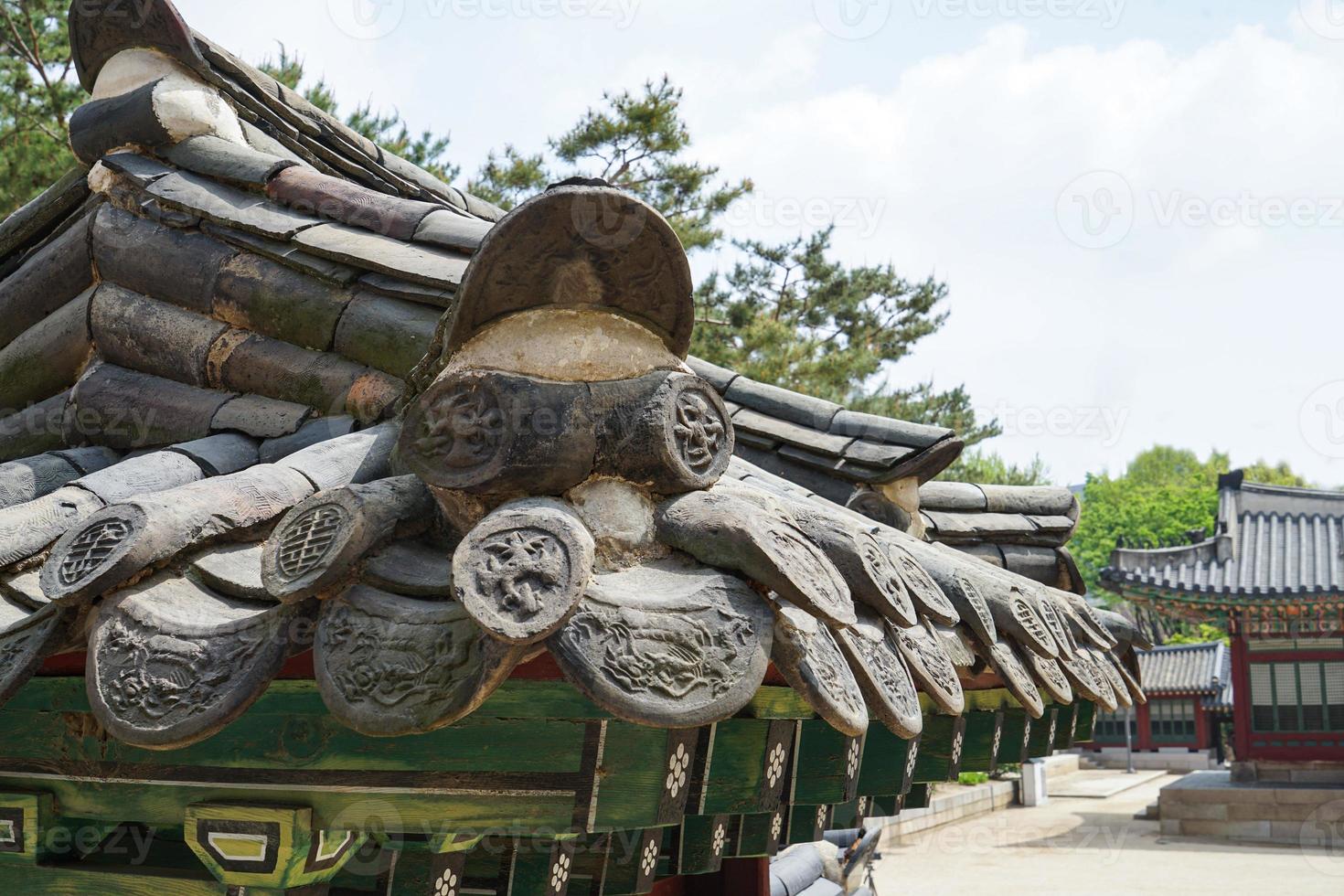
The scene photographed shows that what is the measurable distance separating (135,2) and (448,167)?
1227cm

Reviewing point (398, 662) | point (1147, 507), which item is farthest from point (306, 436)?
point (1147, 507)

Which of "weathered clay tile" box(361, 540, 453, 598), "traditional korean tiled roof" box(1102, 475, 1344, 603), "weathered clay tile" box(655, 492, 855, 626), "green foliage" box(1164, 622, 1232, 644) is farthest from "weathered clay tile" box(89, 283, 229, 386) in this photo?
"green foliage" box(1164, 622, 1232, 644)

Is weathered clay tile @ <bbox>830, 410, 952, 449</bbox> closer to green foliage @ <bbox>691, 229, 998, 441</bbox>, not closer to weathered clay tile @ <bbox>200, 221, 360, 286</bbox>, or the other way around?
weathered clay tile @ <bbox>200, 221, 360, 286</bbox>

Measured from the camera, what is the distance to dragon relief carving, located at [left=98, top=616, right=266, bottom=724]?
5.55ft

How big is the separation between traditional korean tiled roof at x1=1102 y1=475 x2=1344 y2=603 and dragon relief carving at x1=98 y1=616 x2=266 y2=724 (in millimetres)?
17653

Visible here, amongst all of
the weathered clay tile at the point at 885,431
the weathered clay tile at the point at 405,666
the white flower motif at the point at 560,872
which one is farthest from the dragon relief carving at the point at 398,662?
the weathered clay tile at the point at 885,431

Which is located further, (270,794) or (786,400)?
(786,400)

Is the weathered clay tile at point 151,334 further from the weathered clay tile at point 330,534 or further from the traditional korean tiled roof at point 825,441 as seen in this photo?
the traditional korean tiled roof at point 825,441

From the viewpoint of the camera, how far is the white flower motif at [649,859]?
2.49m

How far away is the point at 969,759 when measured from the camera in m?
3.35

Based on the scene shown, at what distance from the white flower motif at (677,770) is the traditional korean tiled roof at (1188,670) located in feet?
96.2

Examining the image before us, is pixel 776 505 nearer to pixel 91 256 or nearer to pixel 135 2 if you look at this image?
pixel 91 256

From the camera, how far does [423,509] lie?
6.23ft

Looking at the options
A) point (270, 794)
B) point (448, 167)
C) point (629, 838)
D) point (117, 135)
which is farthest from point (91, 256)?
point (448, 167)
